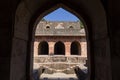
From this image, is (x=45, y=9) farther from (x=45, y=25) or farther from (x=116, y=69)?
(x=45, y=25)

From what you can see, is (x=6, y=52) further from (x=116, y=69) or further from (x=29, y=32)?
(x=116, y=69)

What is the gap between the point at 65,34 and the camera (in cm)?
2064

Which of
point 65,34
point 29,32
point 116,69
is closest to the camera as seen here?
point 116,69

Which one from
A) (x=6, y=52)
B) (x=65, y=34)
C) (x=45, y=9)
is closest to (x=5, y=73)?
(x=6, y=52)

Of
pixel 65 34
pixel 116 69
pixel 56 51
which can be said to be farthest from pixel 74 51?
pixel 116 69

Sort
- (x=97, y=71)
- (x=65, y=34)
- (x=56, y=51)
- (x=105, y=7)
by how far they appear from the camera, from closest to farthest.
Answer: (x=105, y=7) → (x=97, y=71) → (x=65, y=34) → (x=56, y=51)

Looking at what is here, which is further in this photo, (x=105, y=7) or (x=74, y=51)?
(x=74, y=51)

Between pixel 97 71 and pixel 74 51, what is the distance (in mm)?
21688

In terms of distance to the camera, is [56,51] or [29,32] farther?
[56,51]

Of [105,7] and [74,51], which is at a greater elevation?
[105,7]

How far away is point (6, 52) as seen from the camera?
2951 mm

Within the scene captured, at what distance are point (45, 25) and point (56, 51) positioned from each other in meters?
5.39

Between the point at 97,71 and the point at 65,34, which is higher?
the point at 65,34

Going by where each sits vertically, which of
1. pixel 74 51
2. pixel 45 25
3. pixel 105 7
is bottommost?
pixel 74 51
